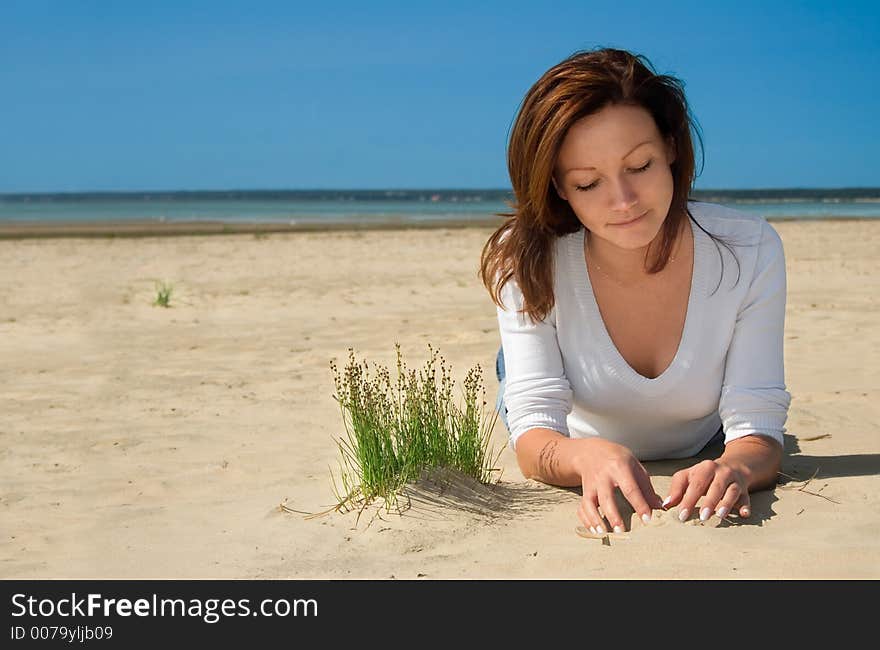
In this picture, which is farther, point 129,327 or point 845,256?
point 845,256

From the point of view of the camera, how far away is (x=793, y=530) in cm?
299

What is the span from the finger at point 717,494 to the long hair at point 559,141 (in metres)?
0.75

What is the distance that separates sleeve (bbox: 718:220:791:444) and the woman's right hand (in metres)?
0.47

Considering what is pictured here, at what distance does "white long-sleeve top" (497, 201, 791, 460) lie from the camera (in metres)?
3.36

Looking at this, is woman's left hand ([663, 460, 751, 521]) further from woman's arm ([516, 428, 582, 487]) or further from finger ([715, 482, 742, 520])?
woman's arm ([516, 428, 582, 487])

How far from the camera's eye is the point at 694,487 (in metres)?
3.00

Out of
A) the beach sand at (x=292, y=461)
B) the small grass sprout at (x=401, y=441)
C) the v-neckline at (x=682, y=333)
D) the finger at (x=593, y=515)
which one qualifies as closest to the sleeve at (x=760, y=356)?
the v-neckline at (x=682, y=333)

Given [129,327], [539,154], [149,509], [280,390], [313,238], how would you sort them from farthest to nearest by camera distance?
[313,238], [129,327], [280,390], [149,509], [539,154]

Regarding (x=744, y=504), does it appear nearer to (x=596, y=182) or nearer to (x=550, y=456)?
(x=550, y=456)

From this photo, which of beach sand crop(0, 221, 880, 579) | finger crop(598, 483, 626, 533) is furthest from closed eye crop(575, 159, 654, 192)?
beach sand crop(0, 221, 880, 579)

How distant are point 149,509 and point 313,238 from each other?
19553 mm

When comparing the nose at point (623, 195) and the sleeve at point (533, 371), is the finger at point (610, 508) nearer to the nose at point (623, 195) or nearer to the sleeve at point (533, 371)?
the sleeve at point (533, 371)
